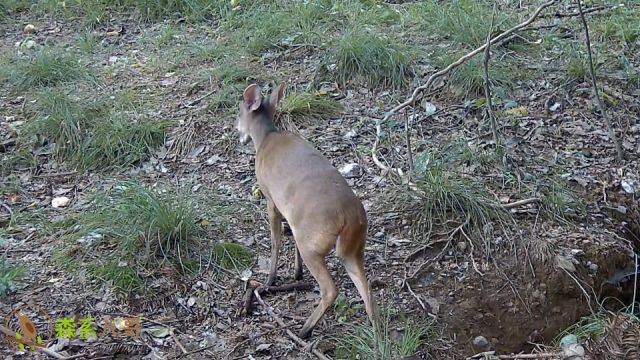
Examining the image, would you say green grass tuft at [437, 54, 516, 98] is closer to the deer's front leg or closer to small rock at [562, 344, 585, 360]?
the deer's front leg

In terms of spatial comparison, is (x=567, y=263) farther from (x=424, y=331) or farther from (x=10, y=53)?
(x=10, y=53)

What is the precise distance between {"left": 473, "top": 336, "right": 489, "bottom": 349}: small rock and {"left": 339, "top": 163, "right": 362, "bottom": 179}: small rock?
149cm

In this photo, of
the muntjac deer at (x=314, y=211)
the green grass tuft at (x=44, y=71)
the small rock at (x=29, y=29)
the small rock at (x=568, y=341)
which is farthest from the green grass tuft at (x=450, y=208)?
the small rock at (x=29, y=29)

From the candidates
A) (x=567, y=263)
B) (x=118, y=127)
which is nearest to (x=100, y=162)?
(x=118, y=127)

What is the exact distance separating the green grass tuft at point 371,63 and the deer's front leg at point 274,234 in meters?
2.24

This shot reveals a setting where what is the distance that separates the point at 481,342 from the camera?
4.32 metres

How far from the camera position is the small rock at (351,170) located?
540 cm

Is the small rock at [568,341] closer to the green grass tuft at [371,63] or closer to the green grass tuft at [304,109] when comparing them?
the green grass tuft at [304,109]

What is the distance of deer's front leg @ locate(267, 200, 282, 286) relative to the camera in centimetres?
425

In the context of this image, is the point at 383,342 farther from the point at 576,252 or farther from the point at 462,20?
the point at 462,20

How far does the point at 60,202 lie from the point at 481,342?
2751 millimetres

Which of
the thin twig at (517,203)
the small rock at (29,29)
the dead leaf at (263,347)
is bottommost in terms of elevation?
the thin twig at (517,203)

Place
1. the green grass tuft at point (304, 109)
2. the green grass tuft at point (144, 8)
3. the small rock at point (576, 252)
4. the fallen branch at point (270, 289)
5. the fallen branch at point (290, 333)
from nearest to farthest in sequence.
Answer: the fallen branch at point (290, 333) → the fallen branch at point (270, 289) → the small rock at point (576, 252) → the green grass tuft at point (304, 109) → the green grass tuft at point (144, 8)

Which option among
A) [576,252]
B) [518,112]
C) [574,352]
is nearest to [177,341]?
[574,352]
